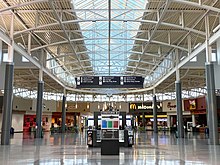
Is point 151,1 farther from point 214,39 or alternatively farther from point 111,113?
point 111,113

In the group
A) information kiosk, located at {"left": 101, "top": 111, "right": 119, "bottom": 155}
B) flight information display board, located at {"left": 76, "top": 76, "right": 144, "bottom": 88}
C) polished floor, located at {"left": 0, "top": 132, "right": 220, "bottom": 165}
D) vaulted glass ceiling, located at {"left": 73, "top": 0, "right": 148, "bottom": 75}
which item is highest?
vaulted glass ceiling, located at {"left": 73, "top": 0, "right": 148, "bottom": 75}

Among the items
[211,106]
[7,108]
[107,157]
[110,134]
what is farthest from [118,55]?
[107,157]

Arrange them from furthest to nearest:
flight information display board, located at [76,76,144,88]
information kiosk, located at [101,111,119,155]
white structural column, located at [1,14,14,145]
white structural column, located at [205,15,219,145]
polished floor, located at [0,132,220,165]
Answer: flight information display board, located at [76,76,144,88] → white structural column, located at [205,15,219,145] → white structural column, located at [1,14,14,145] → information kiosk, located at [101,111,119,155] → polished floor, located at [0,132,220,165]

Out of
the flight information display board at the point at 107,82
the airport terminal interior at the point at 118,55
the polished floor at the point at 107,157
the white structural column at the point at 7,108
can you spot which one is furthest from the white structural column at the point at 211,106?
the white structural column at the point at 7,108

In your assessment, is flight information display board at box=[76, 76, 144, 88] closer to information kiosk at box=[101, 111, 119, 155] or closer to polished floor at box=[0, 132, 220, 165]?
polished floor at box=[0, 132, 220, 165]

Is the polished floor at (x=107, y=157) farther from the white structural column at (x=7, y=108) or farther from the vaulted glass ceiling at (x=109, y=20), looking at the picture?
the vaulted glass ceiling at (x=109, y=20)

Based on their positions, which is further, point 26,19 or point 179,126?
point 179,126

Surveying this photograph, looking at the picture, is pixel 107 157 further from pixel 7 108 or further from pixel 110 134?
pixel 7 108

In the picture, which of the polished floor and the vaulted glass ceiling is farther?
the vaulted glass ceiling

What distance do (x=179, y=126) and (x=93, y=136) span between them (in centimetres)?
1426

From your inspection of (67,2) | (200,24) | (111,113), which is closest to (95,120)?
(111,113)

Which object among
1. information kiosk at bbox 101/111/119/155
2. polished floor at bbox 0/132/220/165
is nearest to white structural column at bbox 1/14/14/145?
polished floor at bbox 0/132/220/165

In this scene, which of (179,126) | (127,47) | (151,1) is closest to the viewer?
(151,1)

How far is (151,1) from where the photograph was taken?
19953mm
